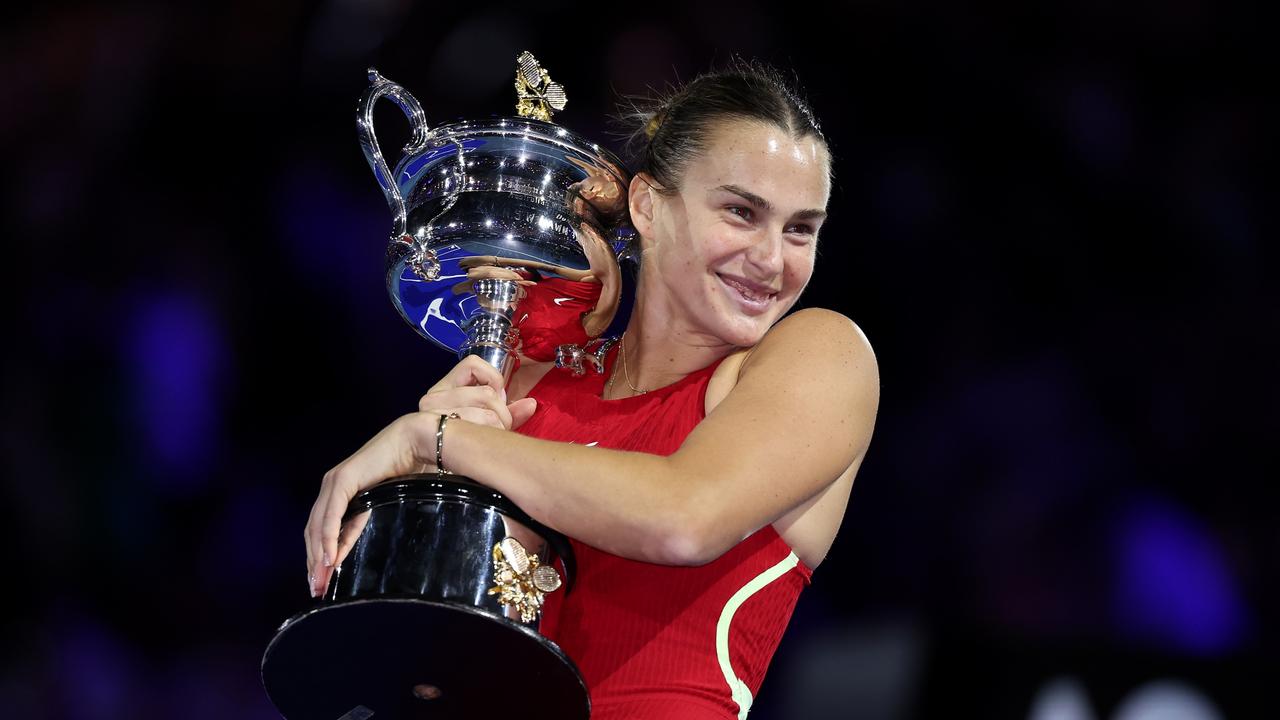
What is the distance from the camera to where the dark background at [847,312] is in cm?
270

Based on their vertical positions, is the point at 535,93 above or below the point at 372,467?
above

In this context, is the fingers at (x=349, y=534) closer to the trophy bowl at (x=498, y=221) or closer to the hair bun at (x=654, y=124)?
the trophy bowl at (x=498, y=221)

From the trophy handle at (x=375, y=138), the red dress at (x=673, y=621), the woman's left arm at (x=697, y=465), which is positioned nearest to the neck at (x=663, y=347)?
the red dress at (x=673, y=621)

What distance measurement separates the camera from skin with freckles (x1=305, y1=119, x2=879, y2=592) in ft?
4.12

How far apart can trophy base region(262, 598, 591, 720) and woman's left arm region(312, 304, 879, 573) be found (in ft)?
0.35

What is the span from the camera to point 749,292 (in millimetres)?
1619

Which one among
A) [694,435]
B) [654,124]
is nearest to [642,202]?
[654,124]

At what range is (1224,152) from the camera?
9.07 feet

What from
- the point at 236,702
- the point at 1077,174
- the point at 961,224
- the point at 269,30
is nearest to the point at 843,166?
the point at 961,224

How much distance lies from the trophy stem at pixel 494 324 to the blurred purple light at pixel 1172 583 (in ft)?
5.88

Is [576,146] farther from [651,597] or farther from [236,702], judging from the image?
[236,702]

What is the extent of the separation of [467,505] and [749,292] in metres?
0.52

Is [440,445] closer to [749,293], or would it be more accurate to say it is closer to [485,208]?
[485,208]

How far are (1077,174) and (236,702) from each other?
90.1 inches
